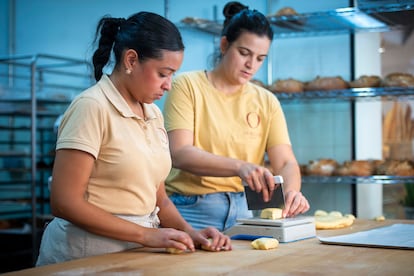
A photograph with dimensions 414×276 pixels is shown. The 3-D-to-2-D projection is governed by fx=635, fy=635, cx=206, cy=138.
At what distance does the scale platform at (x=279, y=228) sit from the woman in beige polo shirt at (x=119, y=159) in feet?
0.72

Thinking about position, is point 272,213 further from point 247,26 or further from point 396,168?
point 396,168

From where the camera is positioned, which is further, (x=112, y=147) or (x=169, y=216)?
(x=169, y=216)

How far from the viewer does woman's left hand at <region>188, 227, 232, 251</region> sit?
1.73 metres

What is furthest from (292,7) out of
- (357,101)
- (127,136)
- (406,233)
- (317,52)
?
(127,136)

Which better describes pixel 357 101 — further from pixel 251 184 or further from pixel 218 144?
pixel 251 184

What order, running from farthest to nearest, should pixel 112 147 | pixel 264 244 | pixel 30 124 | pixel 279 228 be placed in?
pixel 30 124 → pixel 279 228 → pixel 264 244 → pixel 112 147

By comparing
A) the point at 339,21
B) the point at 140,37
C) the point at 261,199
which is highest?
Result: the point at 339,21

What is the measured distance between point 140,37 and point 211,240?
59 cm

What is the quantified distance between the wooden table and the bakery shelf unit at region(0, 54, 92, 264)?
364cm

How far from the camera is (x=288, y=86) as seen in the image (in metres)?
3.91

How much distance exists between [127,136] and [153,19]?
0.34 metres

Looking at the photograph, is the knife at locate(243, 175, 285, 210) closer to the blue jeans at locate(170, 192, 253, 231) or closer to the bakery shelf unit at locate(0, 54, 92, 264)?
the blue jeans at locate(170, 192, 253, 231)

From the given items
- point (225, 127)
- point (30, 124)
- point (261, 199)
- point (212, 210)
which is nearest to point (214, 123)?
point (225, 127)

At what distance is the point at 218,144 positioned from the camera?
94.1 inches
